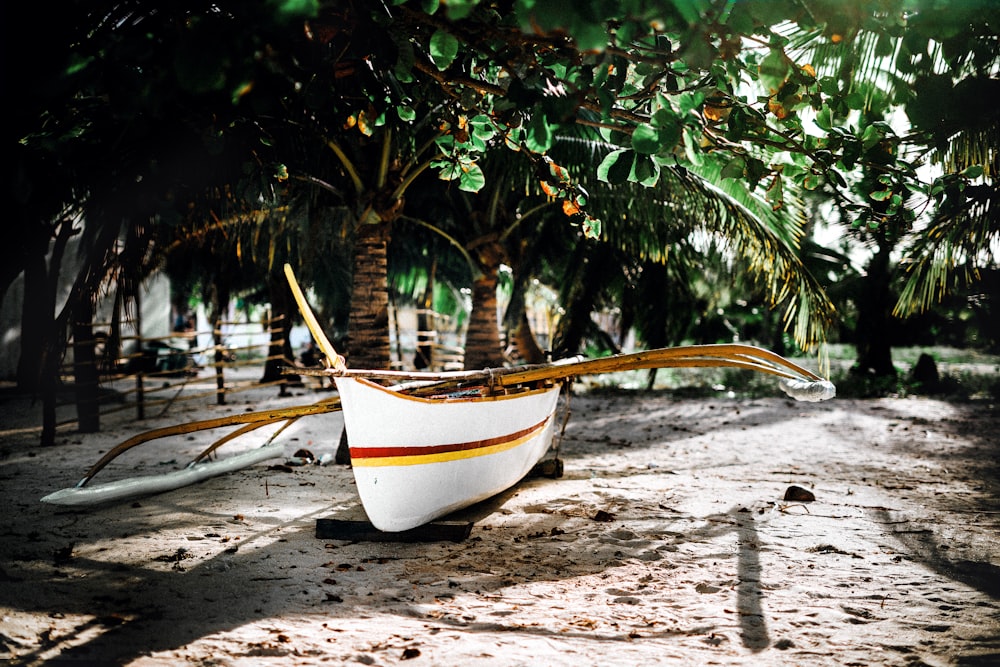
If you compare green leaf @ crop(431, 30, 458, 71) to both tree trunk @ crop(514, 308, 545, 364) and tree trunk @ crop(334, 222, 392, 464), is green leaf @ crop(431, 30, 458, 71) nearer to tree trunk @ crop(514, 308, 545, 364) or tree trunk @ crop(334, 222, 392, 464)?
tree trunk @ crop(334, 222, 392, 464)

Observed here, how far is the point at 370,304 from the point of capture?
21.4 feet

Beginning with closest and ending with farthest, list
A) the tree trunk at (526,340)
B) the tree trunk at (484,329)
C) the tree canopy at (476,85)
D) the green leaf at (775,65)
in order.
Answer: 1. the tree canopy at (476,85)
2. the green leaf at (775,65)
3. the tree trunk at (484,329)
4. the tree trunk at (526,340)

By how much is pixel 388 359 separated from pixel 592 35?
5.09m

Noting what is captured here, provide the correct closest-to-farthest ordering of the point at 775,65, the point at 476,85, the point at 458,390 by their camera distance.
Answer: the point at 775,65 < the point at 476,85 < the point at 458,390

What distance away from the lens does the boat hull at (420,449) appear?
3688 mm

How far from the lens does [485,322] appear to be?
8805 mm

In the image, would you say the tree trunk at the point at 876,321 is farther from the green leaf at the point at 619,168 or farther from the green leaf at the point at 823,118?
the green leaf at the point at 619,168

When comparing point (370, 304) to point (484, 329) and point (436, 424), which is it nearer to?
point (484, 329)

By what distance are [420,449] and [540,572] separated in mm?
924

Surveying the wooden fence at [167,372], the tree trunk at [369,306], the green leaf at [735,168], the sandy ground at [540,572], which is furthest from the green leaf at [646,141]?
the wooden fence at [167,372]

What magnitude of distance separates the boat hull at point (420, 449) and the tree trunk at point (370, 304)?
2235mm

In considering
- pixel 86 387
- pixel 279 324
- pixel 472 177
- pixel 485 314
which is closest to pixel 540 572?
pixel 472 177

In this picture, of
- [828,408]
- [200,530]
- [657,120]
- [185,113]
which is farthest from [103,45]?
[828,408]

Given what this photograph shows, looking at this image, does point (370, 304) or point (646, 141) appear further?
point (370, 304)
